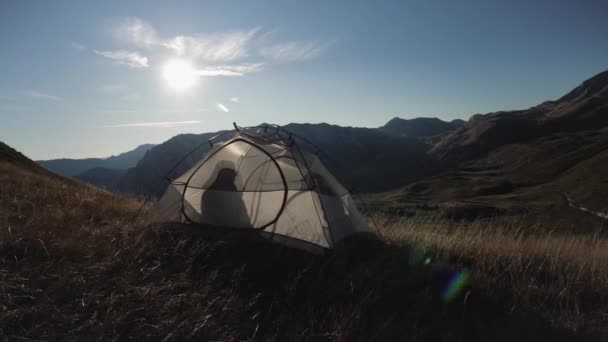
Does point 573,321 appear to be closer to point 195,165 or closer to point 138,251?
point 138,251

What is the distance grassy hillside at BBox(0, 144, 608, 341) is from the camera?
3.19 metres

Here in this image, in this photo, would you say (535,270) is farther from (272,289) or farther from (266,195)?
(266,195)

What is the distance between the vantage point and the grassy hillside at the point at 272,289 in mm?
3193

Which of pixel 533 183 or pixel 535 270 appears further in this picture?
pixel 533 183

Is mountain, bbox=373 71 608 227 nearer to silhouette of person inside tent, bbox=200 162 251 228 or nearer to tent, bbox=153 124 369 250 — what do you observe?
tent, bbox=153 124 369 250

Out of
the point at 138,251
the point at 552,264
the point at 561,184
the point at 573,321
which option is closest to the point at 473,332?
the point at 573,321

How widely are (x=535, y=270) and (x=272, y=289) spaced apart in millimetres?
4787

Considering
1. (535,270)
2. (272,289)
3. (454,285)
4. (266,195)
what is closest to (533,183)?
(535,270)

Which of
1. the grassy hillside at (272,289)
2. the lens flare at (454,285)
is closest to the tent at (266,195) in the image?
the grassy hillside at (272,289)

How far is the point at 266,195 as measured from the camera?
6918 millimetres

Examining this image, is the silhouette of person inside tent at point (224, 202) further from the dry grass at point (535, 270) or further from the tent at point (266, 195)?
the dry grass at point (535, 270)

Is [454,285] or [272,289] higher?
[272,289]

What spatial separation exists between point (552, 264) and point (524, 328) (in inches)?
107

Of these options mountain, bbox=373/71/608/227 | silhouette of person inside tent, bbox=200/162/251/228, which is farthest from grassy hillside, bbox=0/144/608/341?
mountain, bbox=373/71/608/227
